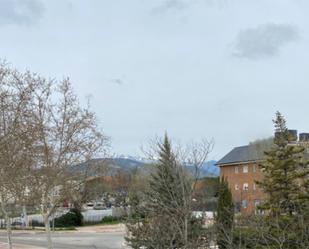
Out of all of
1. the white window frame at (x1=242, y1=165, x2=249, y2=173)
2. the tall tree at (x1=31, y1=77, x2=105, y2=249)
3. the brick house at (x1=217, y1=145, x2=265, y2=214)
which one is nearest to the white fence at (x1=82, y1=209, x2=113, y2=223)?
the brick house at (x1=217, y1=145, x2=265, y2=214)

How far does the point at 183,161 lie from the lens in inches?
764

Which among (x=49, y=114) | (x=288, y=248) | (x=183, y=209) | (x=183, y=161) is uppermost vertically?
(x=49, y=114)

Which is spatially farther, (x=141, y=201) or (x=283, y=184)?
(x=283, y=184)

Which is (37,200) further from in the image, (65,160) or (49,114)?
(49,114)

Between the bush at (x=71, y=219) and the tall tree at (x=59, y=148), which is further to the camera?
the bush at (x=71, y=219)

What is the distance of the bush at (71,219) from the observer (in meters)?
61.5

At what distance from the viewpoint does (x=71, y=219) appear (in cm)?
6238

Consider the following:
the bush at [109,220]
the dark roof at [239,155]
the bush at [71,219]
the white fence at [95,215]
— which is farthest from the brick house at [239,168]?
the bush at [71,219]

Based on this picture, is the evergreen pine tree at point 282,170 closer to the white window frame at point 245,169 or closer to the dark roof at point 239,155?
the dark roof at point 239,155

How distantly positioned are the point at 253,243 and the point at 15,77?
13121mm

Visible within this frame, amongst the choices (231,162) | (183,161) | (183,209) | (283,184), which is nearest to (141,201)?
(183,161)

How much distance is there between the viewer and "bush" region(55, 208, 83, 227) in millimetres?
61500

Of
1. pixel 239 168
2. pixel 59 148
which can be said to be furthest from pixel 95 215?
pixel 59 148

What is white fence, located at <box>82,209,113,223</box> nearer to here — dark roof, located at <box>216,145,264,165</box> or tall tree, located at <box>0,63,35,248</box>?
dark roof, located at <box>216,145,264,165</box>
